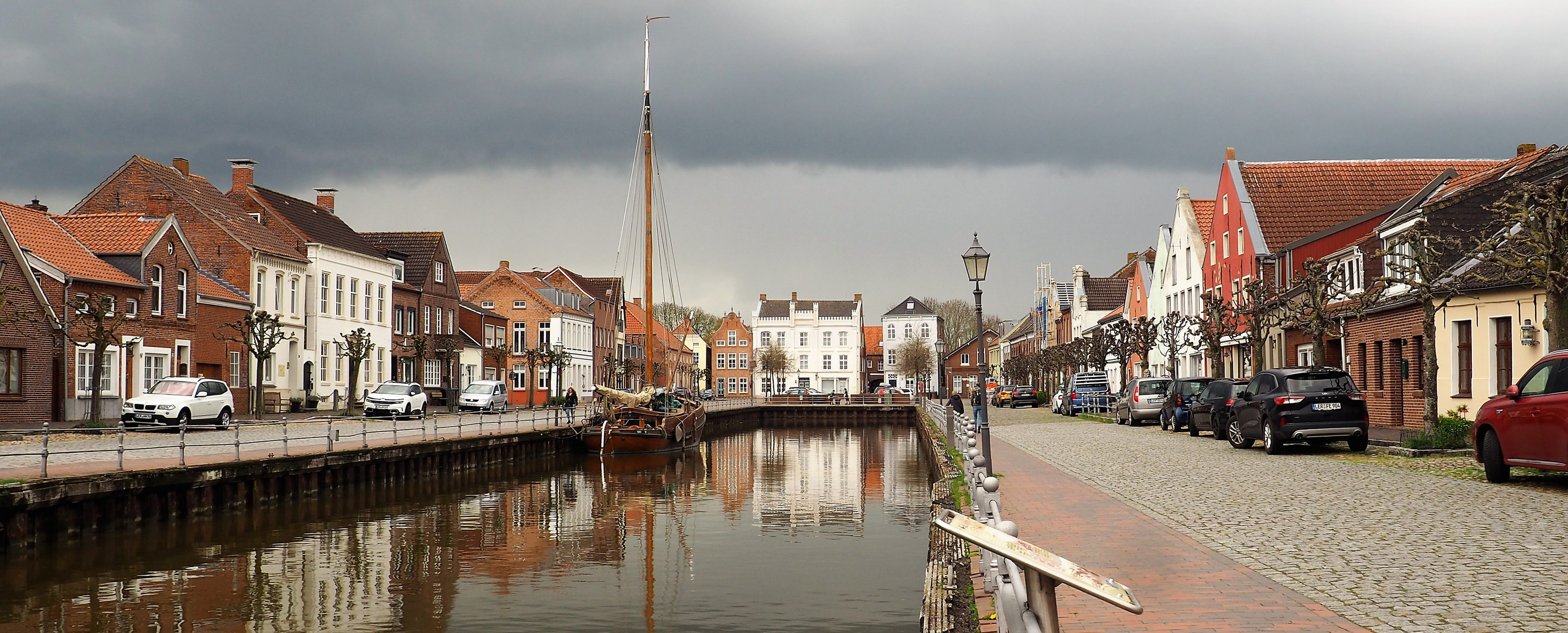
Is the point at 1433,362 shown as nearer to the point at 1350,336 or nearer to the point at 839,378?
the point at 1350,336

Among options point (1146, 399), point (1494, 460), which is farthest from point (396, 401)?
point (1494, 460)

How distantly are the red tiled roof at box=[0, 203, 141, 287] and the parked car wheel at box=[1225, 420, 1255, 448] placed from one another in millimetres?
32393

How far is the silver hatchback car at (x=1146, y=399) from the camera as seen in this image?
41.0 metres

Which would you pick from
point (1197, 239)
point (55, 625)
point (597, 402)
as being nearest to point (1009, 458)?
point (55, 625)

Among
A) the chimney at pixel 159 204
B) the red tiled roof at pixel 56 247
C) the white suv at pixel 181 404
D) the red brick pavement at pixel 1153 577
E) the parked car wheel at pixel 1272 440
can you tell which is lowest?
the red brick pavement at pixel 1153 577

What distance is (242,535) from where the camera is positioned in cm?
2027

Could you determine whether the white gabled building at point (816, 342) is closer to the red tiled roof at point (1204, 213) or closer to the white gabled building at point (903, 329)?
the white gabled building at point (903, 329)

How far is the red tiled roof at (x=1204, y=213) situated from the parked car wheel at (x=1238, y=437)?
31.9 m

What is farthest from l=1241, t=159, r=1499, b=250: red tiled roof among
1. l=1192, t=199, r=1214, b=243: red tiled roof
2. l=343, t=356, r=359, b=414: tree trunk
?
l=343, t=356, r=359, b=414: tree trunk

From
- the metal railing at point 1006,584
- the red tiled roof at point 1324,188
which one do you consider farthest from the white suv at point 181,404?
the red tiled roof at point 1324,188

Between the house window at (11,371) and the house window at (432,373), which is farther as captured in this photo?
the house window at (432,373)

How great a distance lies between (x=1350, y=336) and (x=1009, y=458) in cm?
1542

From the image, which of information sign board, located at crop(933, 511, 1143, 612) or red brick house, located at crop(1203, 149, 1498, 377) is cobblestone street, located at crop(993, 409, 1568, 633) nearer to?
information sign board, located at crop(933, 511, 1143, 612)

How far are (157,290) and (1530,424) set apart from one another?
134ft
